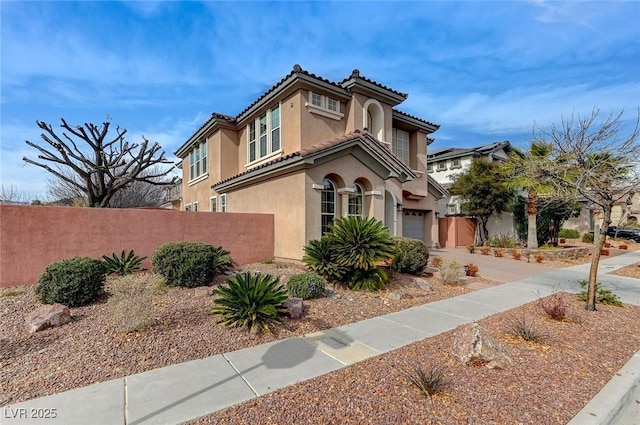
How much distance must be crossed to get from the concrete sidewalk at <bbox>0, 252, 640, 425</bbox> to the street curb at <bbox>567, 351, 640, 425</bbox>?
45mm

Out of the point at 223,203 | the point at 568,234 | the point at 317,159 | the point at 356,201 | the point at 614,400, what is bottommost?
the point at 614,400

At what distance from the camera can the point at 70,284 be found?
22.7ft

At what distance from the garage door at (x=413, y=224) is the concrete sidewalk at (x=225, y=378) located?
12.4m

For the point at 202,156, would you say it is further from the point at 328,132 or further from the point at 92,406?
the point at 92,406

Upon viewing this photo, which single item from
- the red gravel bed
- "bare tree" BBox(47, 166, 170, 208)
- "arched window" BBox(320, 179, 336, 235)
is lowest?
the red gravel bed

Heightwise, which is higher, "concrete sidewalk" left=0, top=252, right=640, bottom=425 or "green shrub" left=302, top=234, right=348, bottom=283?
"green shrub" left=302, top=234, right=348, bottom=283

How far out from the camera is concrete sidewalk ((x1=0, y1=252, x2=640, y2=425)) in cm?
352

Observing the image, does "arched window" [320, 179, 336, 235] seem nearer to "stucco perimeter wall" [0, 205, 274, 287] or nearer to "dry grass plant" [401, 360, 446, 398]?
"stucco perimeter wall" [0, 205, 274, 287]

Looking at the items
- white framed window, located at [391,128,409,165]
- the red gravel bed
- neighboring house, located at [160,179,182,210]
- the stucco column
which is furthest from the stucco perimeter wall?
neighboring house, located at [160,179,182,210]

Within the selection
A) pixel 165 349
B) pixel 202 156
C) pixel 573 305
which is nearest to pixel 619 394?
pixel 573 305

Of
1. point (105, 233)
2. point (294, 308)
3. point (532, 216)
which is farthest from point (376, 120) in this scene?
point (105, 233)

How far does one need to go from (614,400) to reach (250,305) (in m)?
5.29

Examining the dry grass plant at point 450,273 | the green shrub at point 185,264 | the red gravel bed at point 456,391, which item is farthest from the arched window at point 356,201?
the red gravel bed at point 456,391

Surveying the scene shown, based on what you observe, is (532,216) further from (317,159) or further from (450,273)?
(317,159)
